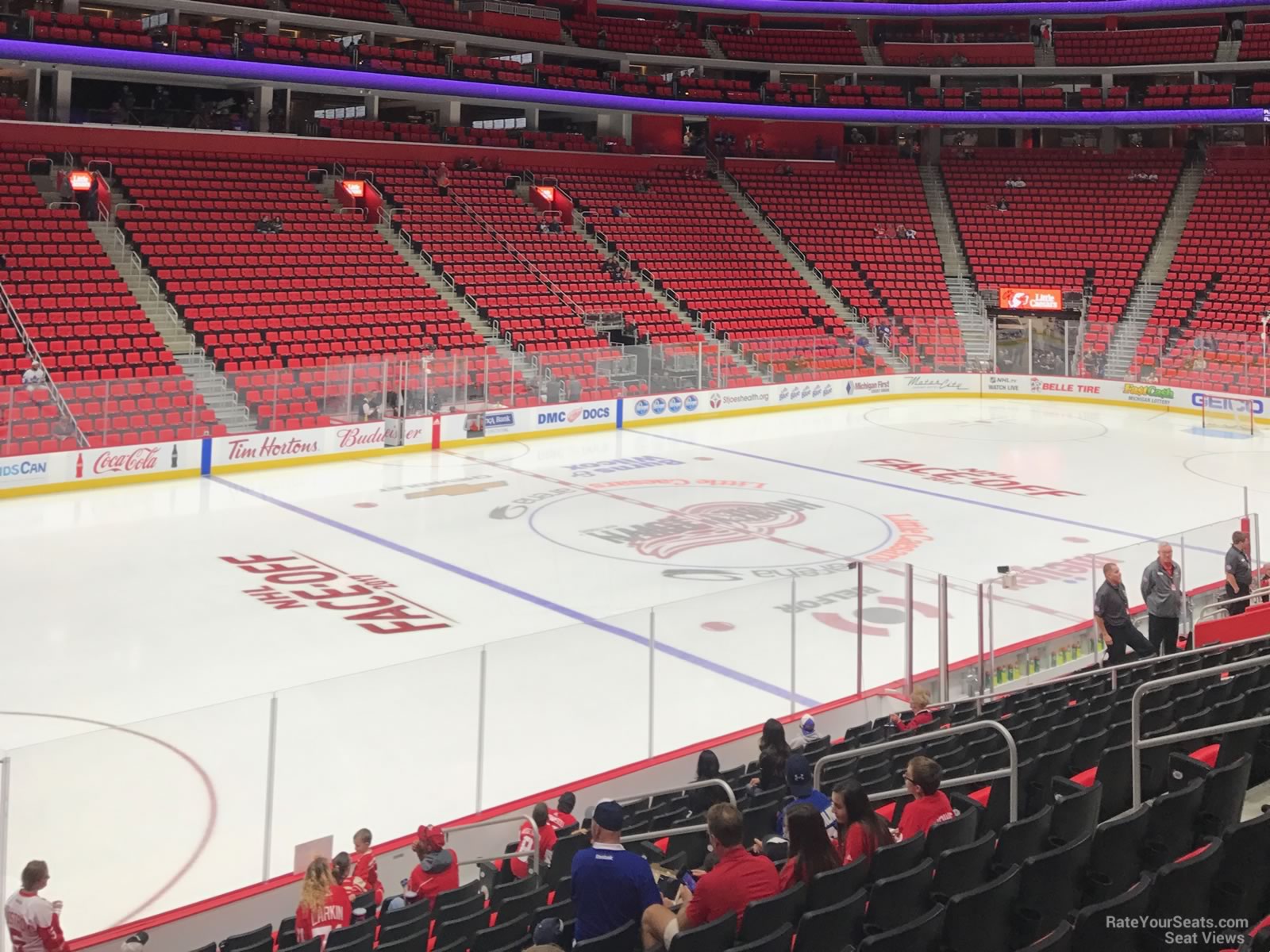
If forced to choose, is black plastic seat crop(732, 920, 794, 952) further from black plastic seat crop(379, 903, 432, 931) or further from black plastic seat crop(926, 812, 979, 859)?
black plastic seat crop(379, 903, 432, 931)

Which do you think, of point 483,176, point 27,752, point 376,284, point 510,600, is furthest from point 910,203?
point 27,752

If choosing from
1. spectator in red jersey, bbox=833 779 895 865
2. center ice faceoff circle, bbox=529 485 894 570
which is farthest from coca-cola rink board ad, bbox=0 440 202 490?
spectator in red jersey, bbox=833 779 895 865

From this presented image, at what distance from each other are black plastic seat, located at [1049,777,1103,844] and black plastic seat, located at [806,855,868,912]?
1.15 metres

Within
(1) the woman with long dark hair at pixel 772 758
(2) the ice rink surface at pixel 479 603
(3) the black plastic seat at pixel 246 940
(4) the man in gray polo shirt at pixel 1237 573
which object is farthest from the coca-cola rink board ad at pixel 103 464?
(4) the man in gray polo shirt at pixel 1237 573

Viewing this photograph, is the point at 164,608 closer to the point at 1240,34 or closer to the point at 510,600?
the point at 510,600

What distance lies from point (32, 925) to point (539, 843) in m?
2.68

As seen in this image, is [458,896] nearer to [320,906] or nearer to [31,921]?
[320,906]

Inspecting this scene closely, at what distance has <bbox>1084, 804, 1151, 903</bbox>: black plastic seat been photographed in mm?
5156

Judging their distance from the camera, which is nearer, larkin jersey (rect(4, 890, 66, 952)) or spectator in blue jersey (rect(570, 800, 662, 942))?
spectator in blue jersey (rect(570, 800, 662, 942))

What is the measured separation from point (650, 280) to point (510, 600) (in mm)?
20746

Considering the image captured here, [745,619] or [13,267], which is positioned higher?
[13,267]

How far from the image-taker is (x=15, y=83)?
30703 millimetres

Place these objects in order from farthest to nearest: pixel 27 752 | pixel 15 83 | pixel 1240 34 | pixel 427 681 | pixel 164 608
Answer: pixel 1240 34, pixel 15 83, pixel 164 608, pixel 427 681, pixel 27 752

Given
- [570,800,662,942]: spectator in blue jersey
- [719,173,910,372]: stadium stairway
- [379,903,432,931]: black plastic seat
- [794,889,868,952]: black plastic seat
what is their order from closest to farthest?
1. [794,889,868,952]: black plastic seat
2. [570,800,662,942]: spectator in blue jersey
3. [379,903,432,931]: black plastic seat
4. [719,173,910,372]: stadium stairway
